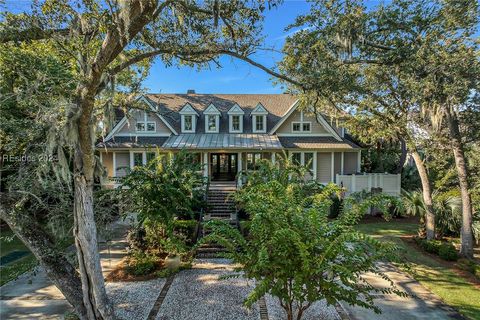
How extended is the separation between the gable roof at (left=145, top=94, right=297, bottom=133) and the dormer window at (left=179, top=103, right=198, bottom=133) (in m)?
0.49

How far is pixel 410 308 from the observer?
21.2 feet

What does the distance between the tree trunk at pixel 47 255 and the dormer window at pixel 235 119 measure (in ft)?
48.9

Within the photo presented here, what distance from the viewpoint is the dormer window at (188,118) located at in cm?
1916

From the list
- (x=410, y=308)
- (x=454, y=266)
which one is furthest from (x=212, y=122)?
(x=410, y=308)

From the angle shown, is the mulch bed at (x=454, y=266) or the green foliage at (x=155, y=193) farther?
the green foliage at (x=155, y=193)

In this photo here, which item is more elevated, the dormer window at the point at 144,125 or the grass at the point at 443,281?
the dormer window at the point at 144,125

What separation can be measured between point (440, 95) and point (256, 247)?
314 inches

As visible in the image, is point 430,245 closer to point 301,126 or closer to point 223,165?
point 301,126

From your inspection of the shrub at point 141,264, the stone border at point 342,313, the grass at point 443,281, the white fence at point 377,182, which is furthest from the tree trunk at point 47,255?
the white fence at point 377,182

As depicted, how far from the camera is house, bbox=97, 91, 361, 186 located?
697 inches

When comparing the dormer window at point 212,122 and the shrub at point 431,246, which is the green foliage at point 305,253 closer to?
the shrub at point 431,246

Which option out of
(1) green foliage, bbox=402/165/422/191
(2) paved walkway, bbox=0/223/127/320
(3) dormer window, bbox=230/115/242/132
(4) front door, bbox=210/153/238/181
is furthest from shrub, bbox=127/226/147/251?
(1) green foliage, bbox=402/165/422/191

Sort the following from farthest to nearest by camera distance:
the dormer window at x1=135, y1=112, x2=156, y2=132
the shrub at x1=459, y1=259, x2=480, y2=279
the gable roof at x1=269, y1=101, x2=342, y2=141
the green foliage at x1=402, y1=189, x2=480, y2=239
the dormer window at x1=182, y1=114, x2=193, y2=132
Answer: the dormer window at x1=182, y1=114, x2=193, y2=132, the dormer window at x1=135, y1=112, x2=156, y2=132, the gable roof at x1=269, y1=101, x2=342, y2=141, the green foliage at x1=402, y1=189, x2=480, y2=239, the shrub at x1=459, y1=259, x2=480, y2=279

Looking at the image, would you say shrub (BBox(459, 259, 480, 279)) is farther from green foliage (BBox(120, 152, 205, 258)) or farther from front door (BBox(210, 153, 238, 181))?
front door (BBox(210, 153, 238, 181))
